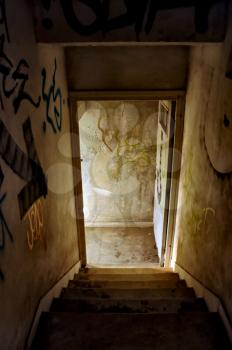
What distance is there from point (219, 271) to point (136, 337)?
87 cm

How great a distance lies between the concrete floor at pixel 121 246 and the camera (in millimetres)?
5895

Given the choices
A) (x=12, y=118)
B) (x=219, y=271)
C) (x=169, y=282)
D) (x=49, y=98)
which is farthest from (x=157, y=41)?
(x=169, y=282)

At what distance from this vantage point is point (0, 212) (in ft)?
5.95

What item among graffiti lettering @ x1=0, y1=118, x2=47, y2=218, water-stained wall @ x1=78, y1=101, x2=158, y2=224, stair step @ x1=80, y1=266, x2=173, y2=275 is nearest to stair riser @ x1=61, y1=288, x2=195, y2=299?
stair step @ x1=80, y1=266, x2=173, y2=275

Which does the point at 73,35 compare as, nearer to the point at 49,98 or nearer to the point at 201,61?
the point at 49,98

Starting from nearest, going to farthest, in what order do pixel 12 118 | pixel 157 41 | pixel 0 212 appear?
pixel 0 212 → pixel 12 118 → pixel 157 41

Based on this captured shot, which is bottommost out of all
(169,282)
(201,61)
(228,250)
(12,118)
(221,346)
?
(169,282)

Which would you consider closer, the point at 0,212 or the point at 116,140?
the point at 0,212

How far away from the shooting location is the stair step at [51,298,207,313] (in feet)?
9.73

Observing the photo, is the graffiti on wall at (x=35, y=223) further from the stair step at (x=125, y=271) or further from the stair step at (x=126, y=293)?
the stair step at (x=125, y=271)

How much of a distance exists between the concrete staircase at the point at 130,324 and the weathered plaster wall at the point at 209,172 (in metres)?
0.29

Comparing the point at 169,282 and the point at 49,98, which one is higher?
the point at 49,98

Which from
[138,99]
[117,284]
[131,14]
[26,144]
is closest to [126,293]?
[117,284]

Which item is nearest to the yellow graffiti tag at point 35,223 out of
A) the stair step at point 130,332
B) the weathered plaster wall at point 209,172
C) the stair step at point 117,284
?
the stair step at point 130,332
